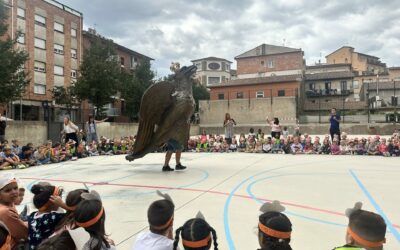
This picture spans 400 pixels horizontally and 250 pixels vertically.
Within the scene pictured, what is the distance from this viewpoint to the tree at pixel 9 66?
19.9 meters

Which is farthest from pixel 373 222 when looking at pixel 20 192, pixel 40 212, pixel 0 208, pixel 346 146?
pixel 346 146

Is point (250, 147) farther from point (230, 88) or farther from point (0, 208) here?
point (230, 88)

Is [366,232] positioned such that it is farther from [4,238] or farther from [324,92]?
[324,92]

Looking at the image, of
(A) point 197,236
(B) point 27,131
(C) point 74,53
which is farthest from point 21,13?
(A) point 197,236

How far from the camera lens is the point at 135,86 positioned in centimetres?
4406

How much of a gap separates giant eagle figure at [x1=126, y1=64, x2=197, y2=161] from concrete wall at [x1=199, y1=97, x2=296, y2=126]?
1402 inches

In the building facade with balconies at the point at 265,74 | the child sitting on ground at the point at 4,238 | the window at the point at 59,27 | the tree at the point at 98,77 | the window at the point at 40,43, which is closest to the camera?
the child sitting on ground at the point at 4,238

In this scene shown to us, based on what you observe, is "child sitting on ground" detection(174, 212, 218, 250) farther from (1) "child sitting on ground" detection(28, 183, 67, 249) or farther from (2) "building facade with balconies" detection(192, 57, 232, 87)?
(2) "building facade with balconies" detection(192, 57, 232, 87)

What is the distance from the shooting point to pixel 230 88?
58656 millimetres

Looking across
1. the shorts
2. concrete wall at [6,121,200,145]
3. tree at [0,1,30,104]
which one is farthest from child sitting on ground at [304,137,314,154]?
tree at [0,1,30,104]

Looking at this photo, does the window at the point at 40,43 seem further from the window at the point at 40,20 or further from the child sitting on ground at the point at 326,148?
the child sitting on ground at the point at 326,148

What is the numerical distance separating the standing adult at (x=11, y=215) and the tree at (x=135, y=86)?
37115mm

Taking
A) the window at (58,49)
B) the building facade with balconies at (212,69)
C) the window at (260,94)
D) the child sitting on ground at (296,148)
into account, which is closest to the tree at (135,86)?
the window at (58,49)

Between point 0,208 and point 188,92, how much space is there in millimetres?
6115
